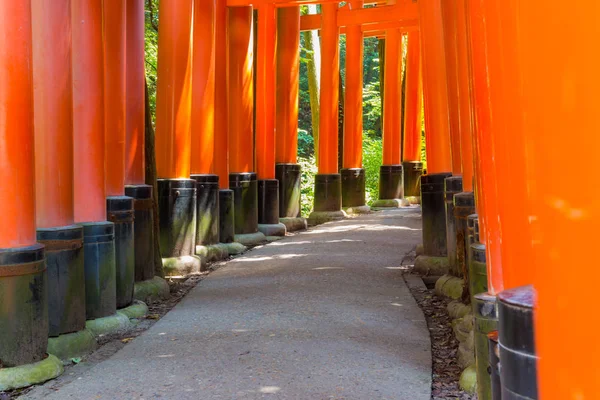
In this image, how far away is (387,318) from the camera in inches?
301

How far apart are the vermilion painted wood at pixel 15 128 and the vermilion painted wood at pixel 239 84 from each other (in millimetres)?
8592

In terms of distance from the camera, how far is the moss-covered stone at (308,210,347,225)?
18531 mm

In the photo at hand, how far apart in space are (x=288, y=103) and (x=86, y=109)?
1020 cm

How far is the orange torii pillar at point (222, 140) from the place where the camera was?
13.3 metres

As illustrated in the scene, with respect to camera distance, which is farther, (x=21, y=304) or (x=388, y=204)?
(x=388, y=204)

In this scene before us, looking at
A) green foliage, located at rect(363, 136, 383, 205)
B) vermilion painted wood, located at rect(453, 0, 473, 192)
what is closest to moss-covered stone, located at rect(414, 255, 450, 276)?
vermilion painted wood, located at rect(453, 0, 473, 192)

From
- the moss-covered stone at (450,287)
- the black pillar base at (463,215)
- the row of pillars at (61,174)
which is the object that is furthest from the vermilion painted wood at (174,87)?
the black pillar base at (463,215)

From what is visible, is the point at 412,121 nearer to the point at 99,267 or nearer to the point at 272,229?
the point at 272,229

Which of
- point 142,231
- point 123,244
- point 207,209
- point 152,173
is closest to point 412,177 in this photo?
point 207,209

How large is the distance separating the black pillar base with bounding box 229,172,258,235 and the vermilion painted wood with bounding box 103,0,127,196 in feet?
18.8

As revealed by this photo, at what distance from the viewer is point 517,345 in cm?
212

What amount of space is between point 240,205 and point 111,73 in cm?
603

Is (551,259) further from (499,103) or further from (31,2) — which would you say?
(31,2)

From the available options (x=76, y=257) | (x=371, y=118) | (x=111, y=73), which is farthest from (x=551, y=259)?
(x=371, y=118)
